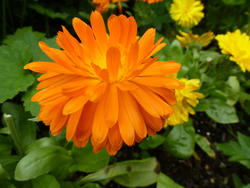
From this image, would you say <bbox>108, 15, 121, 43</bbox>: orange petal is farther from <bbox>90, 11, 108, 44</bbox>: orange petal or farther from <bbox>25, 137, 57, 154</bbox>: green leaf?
<bbox>25, 137, 57, 154</bbox>: green leaf

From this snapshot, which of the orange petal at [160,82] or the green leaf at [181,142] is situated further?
the green leaf at [181,142]

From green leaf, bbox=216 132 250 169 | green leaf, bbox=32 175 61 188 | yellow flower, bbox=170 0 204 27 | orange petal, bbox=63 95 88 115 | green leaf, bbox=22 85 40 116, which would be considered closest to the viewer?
orange petal, bbox=63 95 88 115

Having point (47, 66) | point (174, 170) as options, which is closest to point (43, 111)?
point (47, 66)

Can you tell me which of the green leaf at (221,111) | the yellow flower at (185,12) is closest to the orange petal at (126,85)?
the green leaf at (221,111)

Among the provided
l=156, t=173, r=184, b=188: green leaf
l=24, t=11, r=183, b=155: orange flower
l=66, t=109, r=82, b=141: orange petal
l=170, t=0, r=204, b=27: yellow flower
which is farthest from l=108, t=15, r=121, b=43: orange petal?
l=170, t=0, r=204, b=27: yellow flower

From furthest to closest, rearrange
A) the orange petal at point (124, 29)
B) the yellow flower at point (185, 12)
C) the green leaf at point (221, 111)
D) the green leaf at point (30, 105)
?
the yellow flower at point (185, 12) → the green leaf at point (221, 111) → the green leaf at point (30, 105) → the orange petal at point (124, 29)

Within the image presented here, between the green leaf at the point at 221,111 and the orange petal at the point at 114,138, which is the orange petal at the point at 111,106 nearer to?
the orange petal at the point at 114,138

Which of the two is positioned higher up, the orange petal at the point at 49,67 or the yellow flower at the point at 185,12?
the yellow flower at the point at 185,12
